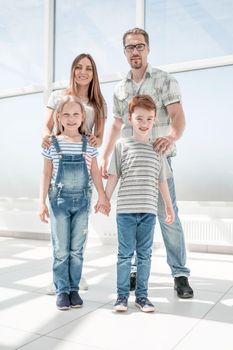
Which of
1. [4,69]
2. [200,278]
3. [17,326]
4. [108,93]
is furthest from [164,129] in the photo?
[4,69]

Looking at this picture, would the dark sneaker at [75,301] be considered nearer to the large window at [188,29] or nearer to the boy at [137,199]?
the boy at [137,199]

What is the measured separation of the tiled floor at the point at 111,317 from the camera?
4.48 ft

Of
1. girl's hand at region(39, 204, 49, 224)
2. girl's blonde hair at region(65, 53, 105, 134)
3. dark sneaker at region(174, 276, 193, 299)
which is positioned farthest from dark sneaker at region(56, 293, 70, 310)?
girl's blonde hair at region(65, 53, 105, 134)

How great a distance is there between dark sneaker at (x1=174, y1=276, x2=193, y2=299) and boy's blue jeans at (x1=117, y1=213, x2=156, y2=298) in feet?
0.98

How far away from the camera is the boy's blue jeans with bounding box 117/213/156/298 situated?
176cm

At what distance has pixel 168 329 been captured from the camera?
4.93ft

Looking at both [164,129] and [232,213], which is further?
[232,213]

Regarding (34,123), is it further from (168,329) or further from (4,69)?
(168,329)

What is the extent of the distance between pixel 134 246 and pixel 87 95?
0.89m

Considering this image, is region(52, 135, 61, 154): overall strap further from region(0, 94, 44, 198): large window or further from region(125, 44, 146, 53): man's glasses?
region(0, 94, 44, 198): large window

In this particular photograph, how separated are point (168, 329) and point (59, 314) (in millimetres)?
496

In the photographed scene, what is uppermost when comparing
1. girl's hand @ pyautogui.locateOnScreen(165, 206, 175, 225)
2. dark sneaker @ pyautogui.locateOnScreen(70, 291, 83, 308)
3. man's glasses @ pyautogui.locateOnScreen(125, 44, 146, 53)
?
man's glasses @ pyautogui.locateOnScreen(125, 44, 146, 53)

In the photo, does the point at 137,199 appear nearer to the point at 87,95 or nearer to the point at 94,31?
the point at 87,95

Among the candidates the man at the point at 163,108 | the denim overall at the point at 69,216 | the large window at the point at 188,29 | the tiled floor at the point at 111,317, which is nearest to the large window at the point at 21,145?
the large window at the point at 188,29
